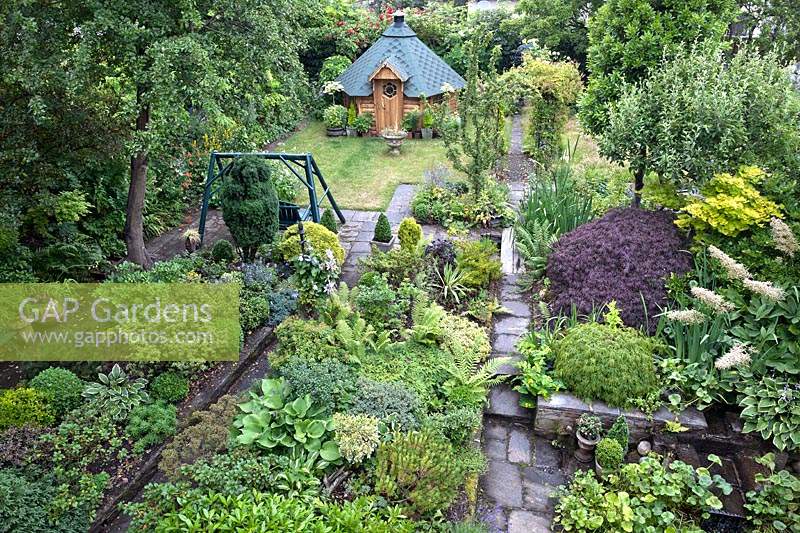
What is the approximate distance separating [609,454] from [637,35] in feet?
21.2

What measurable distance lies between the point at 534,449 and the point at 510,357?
1.01m

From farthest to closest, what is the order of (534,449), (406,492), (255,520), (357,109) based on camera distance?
(357,109), (534,449), (406,492), (255,520)

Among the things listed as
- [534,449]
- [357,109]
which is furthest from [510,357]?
[357,109]

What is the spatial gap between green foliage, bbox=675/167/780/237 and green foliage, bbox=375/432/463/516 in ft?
12.3

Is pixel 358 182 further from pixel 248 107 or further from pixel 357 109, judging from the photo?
pixel 248 107

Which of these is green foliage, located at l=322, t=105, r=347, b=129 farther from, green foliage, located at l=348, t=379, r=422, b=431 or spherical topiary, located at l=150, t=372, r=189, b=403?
green foliage, located at l=348, t=379, r=422, b=431

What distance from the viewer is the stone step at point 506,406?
5.66 meters

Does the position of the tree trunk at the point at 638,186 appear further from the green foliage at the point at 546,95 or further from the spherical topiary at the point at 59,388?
the spherical topiary at the point at 59,388

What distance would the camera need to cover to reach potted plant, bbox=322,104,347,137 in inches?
576

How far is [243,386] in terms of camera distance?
5.98 meters

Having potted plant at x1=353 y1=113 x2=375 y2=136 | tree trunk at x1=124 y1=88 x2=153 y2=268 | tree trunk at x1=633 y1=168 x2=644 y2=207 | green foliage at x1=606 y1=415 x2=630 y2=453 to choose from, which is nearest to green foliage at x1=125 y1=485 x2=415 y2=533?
green foliage at x1=606 y1=415 x2=630 y2=453

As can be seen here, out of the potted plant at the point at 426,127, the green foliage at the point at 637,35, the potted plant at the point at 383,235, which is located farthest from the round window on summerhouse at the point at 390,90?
the potted plant at the point at 383,235

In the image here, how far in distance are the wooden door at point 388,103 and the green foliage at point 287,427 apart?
1056cm

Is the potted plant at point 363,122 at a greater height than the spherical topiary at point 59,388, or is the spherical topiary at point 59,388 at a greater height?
the potted plant at point 363,122
